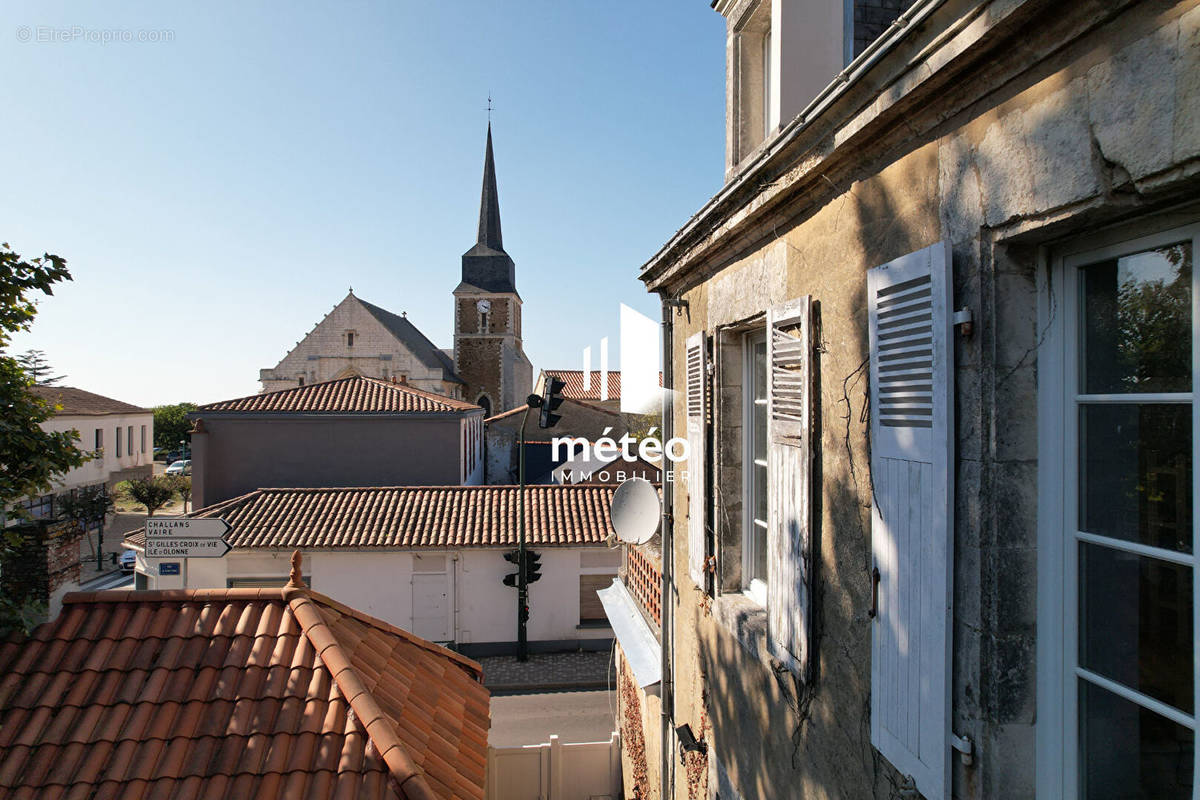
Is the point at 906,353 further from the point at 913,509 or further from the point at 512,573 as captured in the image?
the point at 512,573

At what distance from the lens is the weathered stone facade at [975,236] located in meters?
1.33

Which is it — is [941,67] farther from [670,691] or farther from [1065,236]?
[670,691]

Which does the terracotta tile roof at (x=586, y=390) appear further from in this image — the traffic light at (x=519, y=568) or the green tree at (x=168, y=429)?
the green tree at (x=168, y=429)

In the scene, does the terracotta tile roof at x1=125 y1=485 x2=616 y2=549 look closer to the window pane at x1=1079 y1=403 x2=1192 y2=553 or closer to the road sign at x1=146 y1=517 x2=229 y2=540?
the road sign at x1=146 y1=517 x2=229 y2=540

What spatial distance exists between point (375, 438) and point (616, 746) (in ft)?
46.6

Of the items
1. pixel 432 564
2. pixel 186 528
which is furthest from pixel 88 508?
pixel 186 528

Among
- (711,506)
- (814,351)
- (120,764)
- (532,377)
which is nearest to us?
(814,351)

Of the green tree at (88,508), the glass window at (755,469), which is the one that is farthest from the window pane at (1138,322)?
the green tree at (88,508)

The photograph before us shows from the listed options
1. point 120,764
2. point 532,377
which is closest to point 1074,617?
point 120,764

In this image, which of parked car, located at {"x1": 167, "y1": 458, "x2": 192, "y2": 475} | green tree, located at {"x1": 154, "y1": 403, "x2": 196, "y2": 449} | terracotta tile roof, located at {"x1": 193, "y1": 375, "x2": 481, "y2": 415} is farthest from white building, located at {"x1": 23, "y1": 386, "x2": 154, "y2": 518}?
terracotta tile roof, located at {"x1": 193, "y1": 375, "x2": 481, "y2": 415}

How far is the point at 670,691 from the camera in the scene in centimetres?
505

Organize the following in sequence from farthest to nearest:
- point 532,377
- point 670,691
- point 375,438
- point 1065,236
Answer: point 532,377, point 375,438, point 670,691, point 1065,236

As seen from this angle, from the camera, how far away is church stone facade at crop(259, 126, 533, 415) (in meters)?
36.2

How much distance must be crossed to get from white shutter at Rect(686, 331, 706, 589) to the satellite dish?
926 mm
